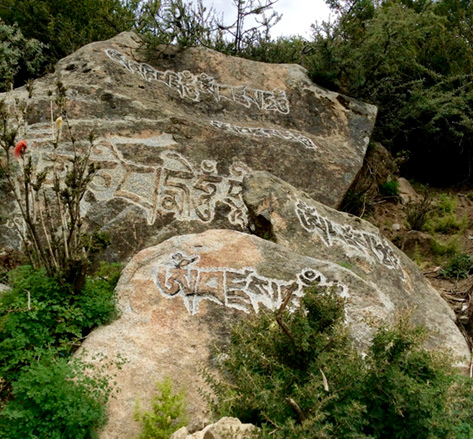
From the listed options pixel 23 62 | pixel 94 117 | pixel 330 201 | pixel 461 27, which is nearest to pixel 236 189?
pixel 330 201

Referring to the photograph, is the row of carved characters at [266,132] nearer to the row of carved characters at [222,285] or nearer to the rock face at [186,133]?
the rock face at [186,133]

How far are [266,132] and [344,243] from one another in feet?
9.46

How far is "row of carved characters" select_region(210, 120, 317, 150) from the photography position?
26.8 feet

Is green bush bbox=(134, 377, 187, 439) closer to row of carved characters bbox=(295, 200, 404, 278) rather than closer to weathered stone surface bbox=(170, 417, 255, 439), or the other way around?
weathered stone surface bbox=(170, 417, 255, 439)

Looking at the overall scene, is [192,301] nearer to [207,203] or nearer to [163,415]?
[163,415]

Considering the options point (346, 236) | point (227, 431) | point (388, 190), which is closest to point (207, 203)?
point (346, 236)

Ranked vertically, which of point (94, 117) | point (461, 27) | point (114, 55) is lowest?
point (94, 117)

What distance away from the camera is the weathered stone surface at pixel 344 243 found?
5598 millimetres

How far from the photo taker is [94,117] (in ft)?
23.9

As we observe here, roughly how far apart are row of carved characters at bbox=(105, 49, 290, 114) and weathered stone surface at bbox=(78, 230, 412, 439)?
4.26m

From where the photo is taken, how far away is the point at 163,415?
11.2ft

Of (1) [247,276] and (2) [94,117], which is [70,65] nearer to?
(2) [94,117]

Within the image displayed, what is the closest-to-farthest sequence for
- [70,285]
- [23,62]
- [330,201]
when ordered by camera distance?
[70,285], [330,201], [23,62]

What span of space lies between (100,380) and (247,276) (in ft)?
5.20
